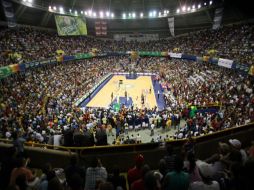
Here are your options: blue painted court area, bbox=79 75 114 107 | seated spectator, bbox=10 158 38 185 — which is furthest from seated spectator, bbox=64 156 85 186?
blue painted court area, bbox=79 75 114 107

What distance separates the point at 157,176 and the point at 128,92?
102 ft

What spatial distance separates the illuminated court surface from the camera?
Result: 1171 inches

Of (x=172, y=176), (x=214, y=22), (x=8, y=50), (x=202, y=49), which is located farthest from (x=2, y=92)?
(x=214, y=22)

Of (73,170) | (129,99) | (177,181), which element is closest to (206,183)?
(177,181)

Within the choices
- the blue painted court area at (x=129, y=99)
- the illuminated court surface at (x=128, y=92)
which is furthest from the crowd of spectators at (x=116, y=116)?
the illuminated court surface at (x=128, y=92)

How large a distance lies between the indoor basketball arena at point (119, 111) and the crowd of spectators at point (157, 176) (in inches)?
0.8

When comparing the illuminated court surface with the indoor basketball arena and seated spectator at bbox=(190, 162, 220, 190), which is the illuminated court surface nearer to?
the indoor basketball arena

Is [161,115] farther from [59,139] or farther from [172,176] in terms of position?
[172,176]

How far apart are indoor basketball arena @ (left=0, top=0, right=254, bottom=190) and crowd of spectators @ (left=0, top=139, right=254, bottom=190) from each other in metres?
0.02

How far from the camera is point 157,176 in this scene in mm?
4562

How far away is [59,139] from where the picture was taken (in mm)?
8734

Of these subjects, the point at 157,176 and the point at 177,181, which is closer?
the point at 177,181

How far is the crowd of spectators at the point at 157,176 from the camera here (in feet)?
12.9

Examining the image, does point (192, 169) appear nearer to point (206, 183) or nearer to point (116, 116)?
point (206, 183)
